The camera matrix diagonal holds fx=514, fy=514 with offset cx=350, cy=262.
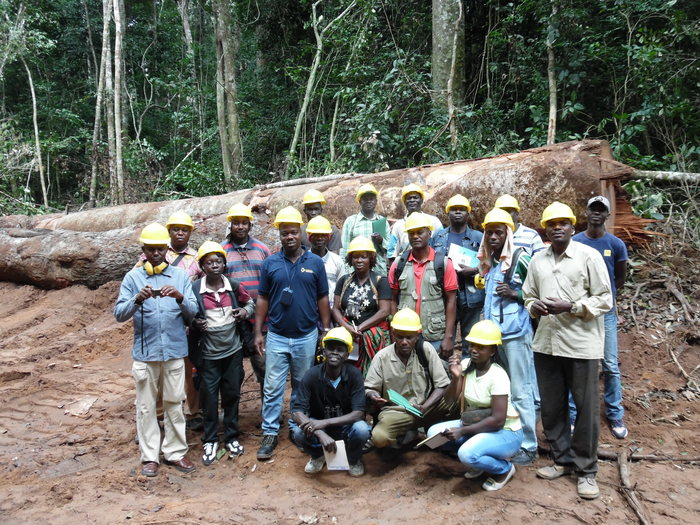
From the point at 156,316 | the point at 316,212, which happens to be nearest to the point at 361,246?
the point at 316,212

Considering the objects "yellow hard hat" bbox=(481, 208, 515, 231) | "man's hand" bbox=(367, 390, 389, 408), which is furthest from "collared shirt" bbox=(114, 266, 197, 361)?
"yellow hard hat" bbox=(481, 208, 515, 231)

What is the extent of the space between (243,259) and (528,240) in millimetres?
2638

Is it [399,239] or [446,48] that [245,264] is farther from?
[446,48]

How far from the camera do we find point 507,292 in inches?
156

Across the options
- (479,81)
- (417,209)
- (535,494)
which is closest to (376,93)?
(479,81)

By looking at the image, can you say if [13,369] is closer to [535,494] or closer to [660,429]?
[535,494]

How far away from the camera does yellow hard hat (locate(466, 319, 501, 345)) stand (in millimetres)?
3689

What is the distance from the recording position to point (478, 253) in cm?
430

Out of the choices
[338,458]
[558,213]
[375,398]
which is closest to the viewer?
[558,213]

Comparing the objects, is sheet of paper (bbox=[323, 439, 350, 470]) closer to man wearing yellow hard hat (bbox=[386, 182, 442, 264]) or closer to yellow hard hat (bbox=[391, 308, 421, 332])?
yellow hard hat (bbox=[391, 308, 421, 332])

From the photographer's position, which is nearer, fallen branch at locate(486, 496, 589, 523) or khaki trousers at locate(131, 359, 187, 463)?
fallen branch at locate(486, 496, 589, 523)

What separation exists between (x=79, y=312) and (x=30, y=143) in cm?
1069

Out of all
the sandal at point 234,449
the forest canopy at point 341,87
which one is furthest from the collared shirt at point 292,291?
the forest canopy at point 341,87

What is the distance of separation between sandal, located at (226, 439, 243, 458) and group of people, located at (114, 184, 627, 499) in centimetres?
7
